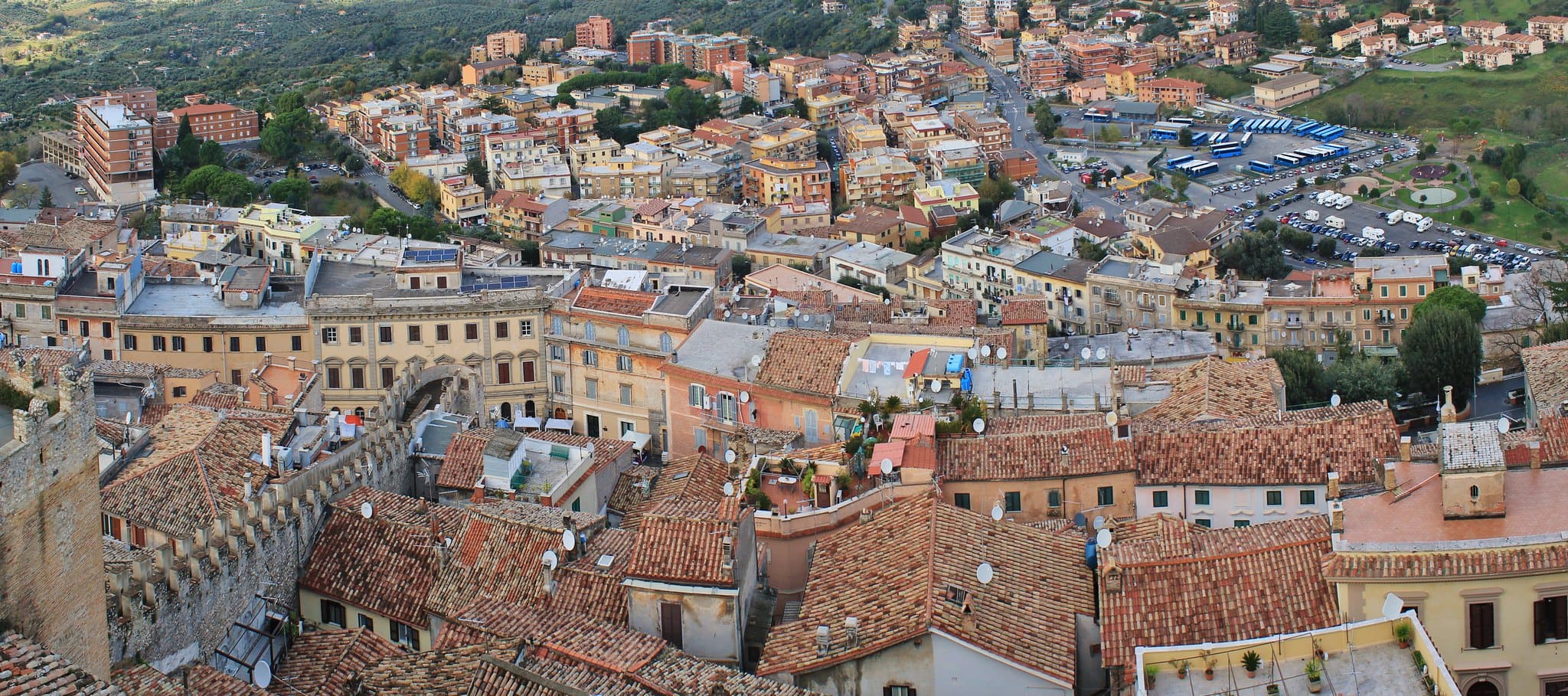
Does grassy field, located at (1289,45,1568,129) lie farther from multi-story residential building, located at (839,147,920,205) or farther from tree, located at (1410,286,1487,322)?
tree, located at (1410,286,1487,322)

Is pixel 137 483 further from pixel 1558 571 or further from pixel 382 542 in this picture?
pixel 1558 571

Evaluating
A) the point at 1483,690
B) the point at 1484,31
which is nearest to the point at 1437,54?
the point at 1484,31

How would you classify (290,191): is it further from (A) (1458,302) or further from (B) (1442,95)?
(B) (1442,95)

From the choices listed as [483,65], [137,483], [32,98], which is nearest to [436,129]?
[483,65]

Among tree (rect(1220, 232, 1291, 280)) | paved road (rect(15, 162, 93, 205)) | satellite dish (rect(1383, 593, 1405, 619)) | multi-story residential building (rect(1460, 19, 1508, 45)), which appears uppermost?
multi-story residential building (rect(1460, 19, 1508, 45))

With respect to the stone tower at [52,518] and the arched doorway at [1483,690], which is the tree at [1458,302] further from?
the stone tower at [52,518]

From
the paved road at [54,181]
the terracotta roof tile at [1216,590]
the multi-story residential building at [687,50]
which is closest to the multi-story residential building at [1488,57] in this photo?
the multi-story residential building at [687,50]

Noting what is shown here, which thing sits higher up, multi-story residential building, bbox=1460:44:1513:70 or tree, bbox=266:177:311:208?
multi-story residential building, bbox=1460:44:1513:70

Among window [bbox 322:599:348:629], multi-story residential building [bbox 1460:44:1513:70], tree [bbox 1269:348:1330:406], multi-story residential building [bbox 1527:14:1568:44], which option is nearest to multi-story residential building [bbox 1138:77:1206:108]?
multi-story residential building [bbox 1460:44:1513:70]
